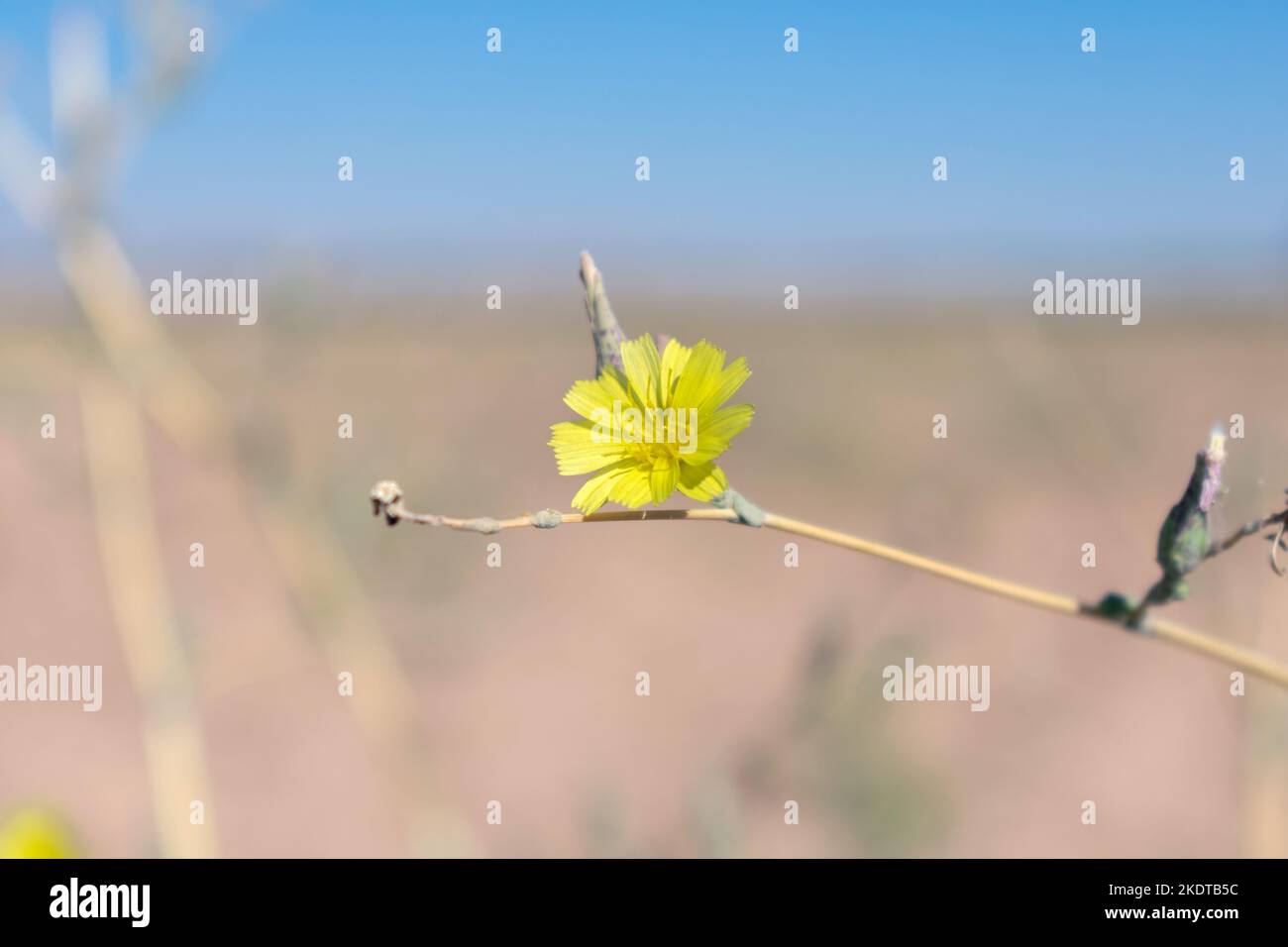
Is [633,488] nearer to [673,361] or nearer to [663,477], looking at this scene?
[663,477]

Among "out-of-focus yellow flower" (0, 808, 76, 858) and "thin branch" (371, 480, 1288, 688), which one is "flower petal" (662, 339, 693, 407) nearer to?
"thin branch" (371, 480, 1288, 688)

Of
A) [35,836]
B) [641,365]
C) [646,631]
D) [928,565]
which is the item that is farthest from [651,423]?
[646,631]

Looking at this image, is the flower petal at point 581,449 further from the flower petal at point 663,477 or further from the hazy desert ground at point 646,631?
the hazy desert ground at point 646,631

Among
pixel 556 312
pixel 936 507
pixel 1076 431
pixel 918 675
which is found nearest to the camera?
pixel 1076 431

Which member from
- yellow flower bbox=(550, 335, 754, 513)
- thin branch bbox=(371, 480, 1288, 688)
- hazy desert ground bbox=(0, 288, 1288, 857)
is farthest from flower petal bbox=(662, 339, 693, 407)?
hazy desert ground bbox=(0, 288, 1288, 857)

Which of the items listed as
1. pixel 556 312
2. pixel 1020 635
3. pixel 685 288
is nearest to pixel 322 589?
pixel 1020 635
